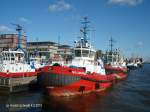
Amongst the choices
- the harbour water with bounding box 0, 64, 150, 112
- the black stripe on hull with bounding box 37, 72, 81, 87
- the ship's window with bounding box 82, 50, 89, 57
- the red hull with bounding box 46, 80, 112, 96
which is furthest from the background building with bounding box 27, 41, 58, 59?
the black stripe on hull with bounding box 37, 72, 81, 87

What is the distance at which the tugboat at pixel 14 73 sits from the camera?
32.1 m

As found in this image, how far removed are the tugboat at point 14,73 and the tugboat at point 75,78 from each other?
417 cm

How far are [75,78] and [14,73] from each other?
921 centimetres

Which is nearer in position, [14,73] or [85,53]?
[14,73]

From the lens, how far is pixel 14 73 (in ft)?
109

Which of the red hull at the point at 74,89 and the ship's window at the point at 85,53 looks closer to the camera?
the red hull at the point at 74,89

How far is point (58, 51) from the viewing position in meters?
151

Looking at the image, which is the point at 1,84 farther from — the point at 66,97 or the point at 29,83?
the point at 66,97

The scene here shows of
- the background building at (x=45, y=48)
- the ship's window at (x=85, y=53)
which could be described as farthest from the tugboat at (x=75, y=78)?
the background building at (x=45, y=48)

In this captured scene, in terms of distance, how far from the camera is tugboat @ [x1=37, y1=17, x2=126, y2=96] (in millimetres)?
28547

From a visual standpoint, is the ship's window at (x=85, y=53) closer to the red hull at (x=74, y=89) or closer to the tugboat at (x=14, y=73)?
the red hull at (x=74, y=89)

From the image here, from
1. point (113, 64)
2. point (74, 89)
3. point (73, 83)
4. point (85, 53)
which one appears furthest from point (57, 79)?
point (113, 64)

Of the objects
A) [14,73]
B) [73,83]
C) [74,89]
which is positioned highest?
[14,73]

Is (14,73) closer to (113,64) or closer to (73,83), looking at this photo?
(73,83)
